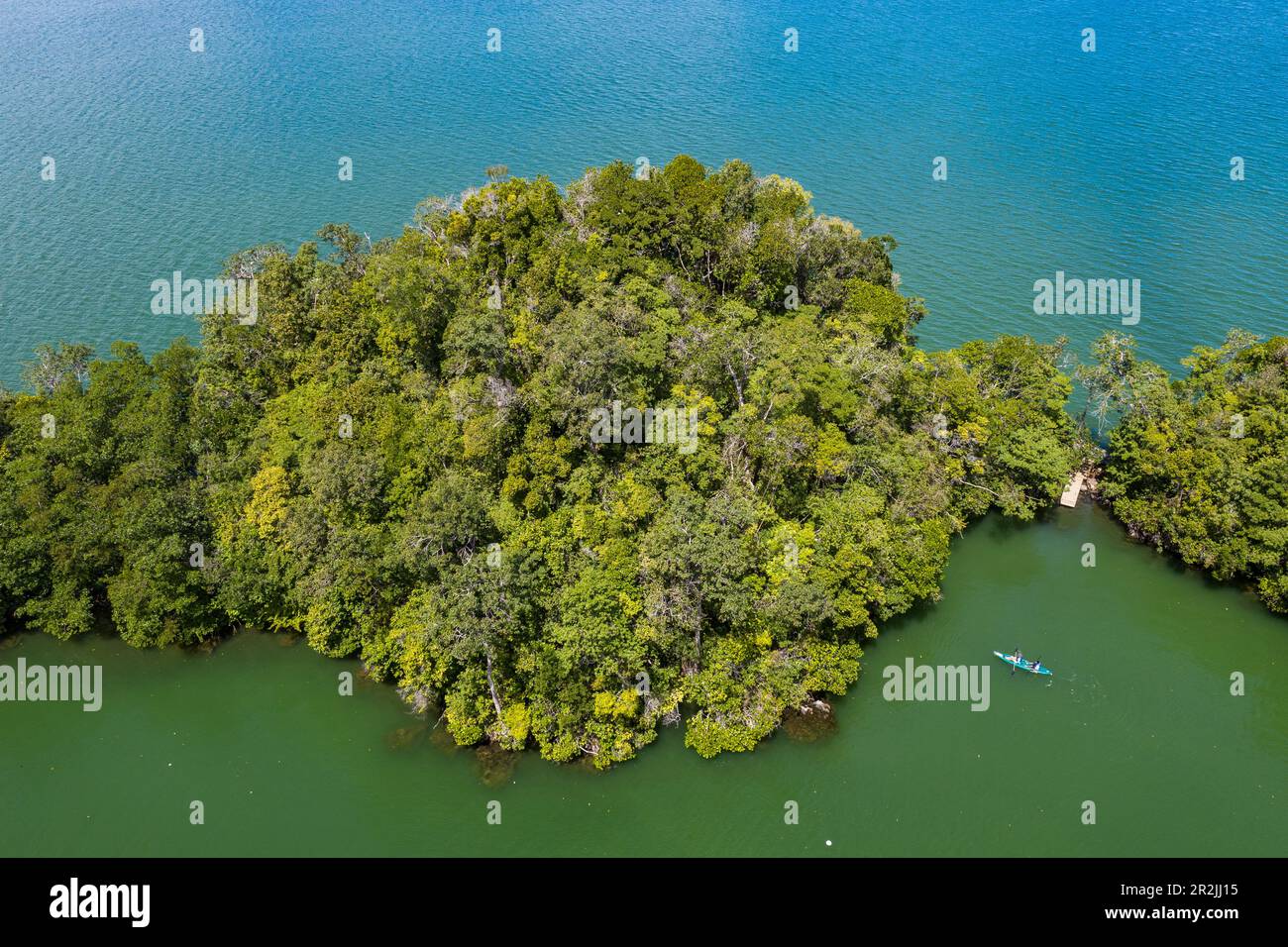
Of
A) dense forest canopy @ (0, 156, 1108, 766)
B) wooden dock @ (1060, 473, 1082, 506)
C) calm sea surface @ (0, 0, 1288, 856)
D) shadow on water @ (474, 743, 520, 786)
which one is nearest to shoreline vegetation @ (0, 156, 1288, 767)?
dense forest canopy @ (0, 156, 1108, 766)

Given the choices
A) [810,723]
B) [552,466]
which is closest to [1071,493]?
[810,723]

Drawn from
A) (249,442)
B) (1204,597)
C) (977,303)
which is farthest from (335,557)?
(977,303)

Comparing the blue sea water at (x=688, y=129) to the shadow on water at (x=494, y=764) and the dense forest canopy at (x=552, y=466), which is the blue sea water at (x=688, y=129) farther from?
the shadow on water at (x=494, y=764)

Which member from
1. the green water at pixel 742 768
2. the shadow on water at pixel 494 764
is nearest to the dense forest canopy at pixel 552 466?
the shadow on water at pixel 494 764

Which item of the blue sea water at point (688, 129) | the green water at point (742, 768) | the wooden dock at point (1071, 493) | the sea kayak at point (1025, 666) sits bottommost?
the green water at point (742, 768)

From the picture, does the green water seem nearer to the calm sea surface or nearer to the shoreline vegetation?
the calm sea surface

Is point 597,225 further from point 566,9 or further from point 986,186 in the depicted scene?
point 566,9
